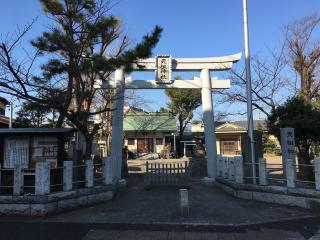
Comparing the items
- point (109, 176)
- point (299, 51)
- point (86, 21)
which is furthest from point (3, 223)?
point (299, 51)

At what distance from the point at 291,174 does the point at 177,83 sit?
320 inches

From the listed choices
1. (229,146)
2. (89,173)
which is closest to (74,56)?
(89,173)

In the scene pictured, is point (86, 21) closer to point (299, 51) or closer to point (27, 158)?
point (27, 158)

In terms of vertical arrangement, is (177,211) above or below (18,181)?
below

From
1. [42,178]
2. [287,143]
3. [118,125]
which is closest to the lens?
[42,178]

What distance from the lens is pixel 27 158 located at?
482 inches

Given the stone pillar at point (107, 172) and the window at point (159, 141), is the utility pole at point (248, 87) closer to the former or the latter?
the stone pillar at point (107, 172)

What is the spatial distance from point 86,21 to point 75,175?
5.54 m

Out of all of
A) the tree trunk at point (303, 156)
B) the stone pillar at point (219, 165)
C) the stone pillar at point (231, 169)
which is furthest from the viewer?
the stone pillar at point (219, 165)

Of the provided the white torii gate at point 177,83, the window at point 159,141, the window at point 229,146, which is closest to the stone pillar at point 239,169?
the white torii gate at point 177,83

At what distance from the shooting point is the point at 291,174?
11.7 metres

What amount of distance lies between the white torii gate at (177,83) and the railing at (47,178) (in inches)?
160

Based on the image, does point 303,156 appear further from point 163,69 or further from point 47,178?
point 47,178

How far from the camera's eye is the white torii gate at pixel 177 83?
17.6 meters
